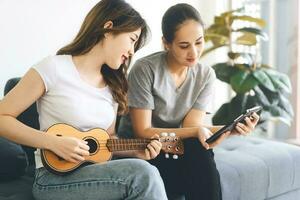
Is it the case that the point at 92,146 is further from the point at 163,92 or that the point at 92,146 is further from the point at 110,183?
the point at 163,92

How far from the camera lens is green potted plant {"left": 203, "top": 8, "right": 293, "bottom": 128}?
2402 millimetres

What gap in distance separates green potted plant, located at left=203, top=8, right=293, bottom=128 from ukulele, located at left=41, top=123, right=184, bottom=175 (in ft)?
3.77

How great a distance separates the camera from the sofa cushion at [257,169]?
162 cm

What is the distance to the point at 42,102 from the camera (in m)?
1.29

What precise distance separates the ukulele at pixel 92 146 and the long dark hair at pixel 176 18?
38 cm

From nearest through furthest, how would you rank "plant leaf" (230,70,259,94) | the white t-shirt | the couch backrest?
1. the white t-shirt
2. the couch backrest
3. "plant leaf" (230,70,259,94)

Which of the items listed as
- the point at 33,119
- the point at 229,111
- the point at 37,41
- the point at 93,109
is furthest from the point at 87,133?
the point at 229,111

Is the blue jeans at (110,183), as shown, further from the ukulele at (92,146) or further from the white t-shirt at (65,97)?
the white t-shirt at (65,97)

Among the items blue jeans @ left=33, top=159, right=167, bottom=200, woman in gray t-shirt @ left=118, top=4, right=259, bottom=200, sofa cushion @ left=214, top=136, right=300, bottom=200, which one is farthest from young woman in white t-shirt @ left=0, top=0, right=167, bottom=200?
sofa cushion @ left=214, top=136, right=300, bottom=200

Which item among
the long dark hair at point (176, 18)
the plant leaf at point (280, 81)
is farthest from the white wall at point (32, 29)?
the plant leaf at point (280, 81)

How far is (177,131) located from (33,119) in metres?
0.60

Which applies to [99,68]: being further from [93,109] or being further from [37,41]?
[37,41]

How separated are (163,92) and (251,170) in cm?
47

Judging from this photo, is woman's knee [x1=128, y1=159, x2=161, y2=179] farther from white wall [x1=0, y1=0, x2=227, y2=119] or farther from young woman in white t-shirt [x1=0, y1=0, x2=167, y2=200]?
white wall [x1=0, y1=0, x2=227, y2=119]
